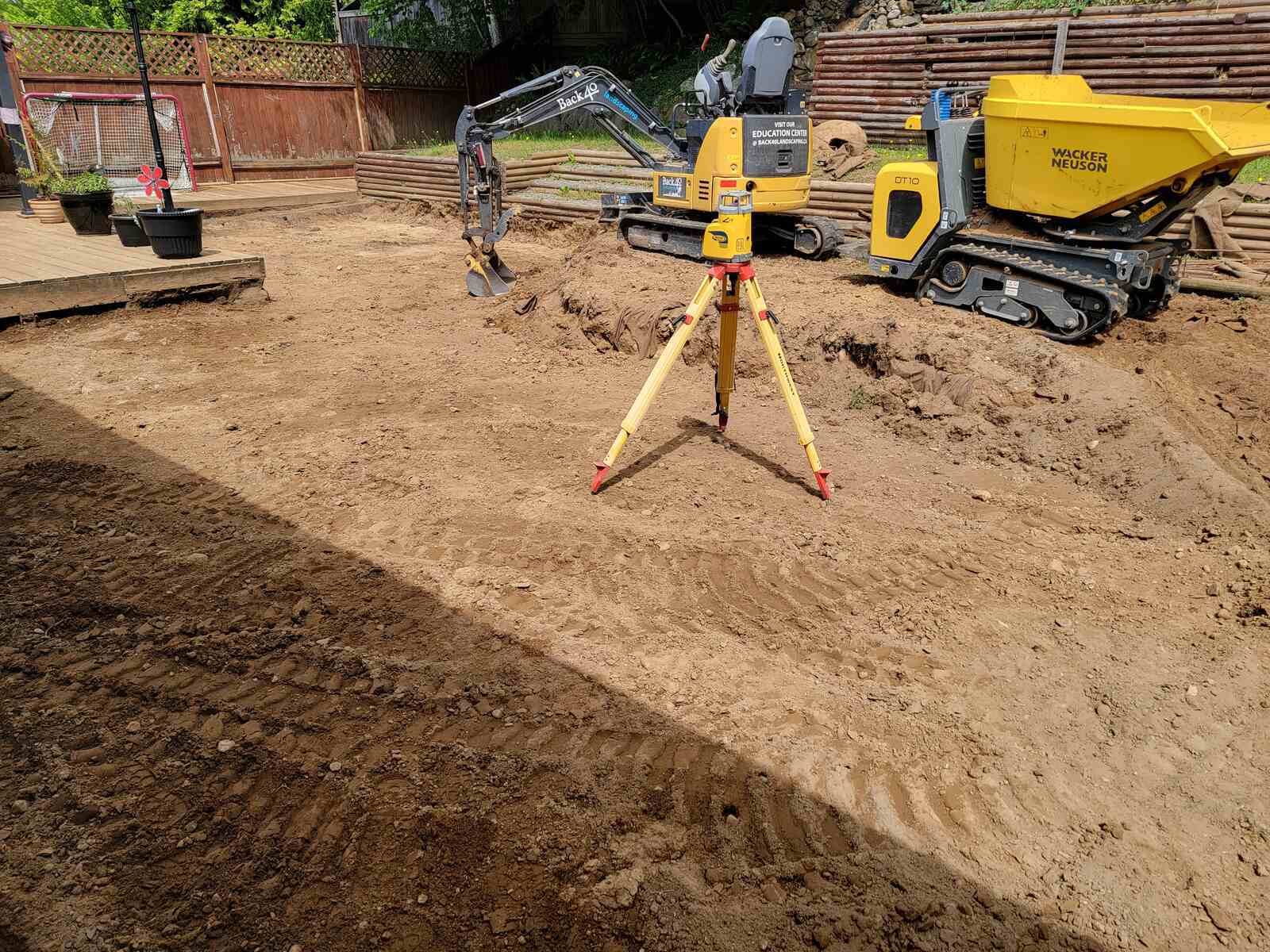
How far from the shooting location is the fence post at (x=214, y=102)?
A: 51.4ft

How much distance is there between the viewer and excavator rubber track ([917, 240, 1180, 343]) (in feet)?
20.1

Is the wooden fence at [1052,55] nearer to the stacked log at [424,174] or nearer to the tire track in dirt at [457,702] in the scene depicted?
the stacked log at [424,174]

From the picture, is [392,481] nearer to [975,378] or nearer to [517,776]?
[517,776]

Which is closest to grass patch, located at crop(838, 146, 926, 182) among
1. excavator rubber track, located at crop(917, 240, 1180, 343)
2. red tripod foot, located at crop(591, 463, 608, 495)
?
excavator rubber track, located at crop(917, 240, 1180, 343)

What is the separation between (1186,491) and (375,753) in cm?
429

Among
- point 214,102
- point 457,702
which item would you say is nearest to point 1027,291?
point 457,702

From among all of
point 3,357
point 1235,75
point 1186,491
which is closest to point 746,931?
point 1186,491

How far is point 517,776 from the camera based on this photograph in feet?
8.91

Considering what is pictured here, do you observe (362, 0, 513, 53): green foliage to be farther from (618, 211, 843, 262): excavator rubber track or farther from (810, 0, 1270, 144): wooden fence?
(618, 211, 843, 262): excavator rubber track

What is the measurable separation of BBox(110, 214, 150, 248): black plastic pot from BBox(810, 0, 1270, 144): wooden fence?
31.0ft

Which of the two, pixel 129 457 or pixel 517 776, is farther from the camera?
pixel 129 457

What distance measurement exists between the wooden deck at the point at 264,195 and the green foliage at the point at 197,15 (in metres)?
8.51

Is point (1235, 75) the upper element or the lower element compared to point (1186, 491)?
upper

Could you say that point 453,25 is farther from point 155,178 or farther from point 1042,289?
point 1042,289
